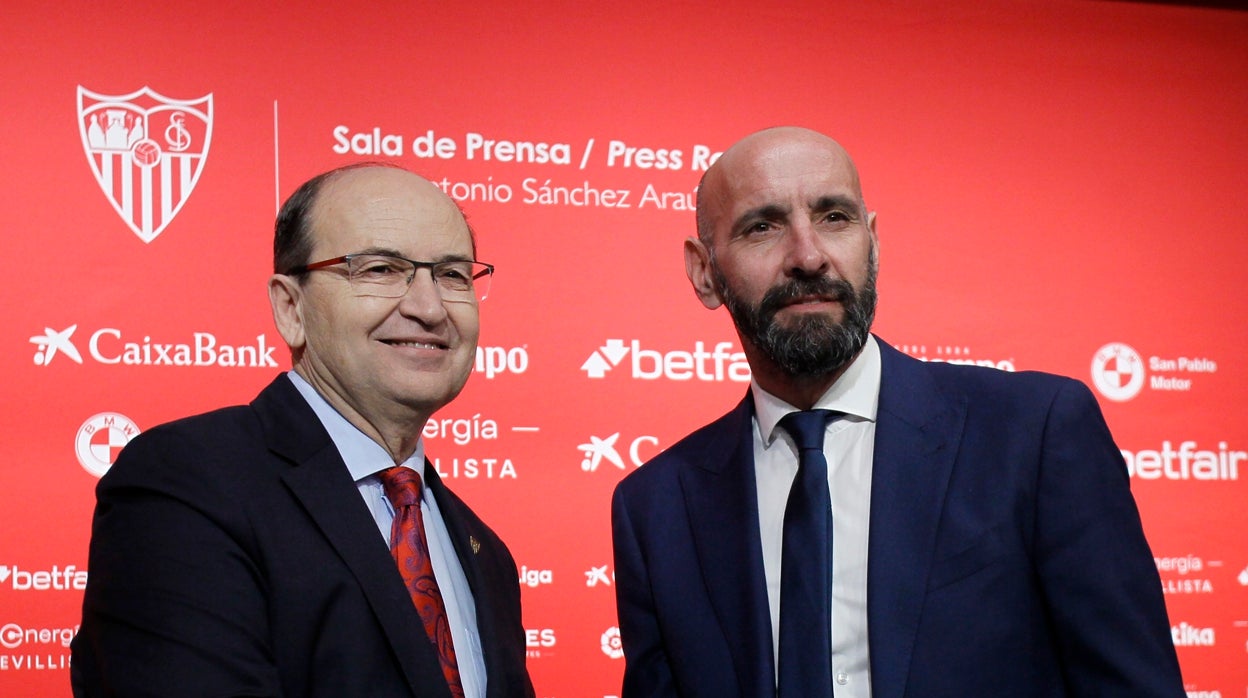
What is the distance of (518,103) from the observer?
390 cm

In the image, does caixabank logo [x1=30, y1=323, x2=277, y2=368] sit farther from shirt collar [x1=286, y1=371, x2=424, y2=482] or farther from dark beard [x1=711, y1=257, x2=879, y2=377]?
dark beard [x1=711, y1=257, x2=879, y2=377]

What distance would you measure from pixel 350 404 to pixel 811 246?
0.92 meters

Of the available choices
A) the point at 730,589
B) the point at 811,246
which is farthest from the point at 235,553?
the point at 811,246

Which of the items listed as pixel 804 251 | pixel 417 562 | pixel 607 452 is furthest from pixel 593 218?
pixel 417 562

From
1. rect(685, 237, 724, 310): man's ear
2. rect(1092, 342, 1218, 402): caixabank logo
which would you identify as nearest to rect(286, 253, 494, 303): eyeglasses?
rect(685, 237, 724, 310): man's ear

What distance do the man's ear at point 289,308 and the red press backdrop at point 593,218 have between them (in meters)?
1.26

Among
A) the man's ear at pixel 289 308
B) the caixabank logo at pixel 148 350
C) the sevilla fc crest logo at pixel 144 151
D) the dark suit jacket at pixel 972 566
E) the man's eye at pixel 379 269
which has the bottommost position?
the dark suit jacket at pixel 972 566

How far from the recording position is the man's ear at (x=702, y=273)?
2.54 m

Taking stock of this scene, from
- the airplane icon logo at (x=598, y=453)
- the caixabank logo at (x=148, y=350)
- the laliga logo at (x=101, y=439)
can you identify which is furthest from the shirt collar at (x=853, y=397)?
the laliga logo at (x=101, y=439)

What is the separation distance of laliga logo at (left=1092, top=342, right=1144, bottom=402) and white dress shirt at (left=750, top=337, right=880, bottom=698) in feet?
6.71

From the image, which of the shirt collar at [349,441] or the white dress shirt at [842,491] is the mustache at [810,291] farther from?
the shirt collar at [349,441]

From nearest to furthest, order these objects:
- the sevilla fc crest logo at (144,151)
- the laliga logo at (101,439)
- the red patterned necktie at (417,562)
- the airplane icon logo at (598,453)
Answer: the red patterned necktie at (417,562), the laliga logo at (101,439), the sevilla fc crest logo at (144,151), the airplane icon logo at (598,453)

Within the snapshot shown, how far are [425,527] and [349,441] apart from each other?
0.74ft

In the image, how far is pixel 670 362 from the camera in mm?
3885
